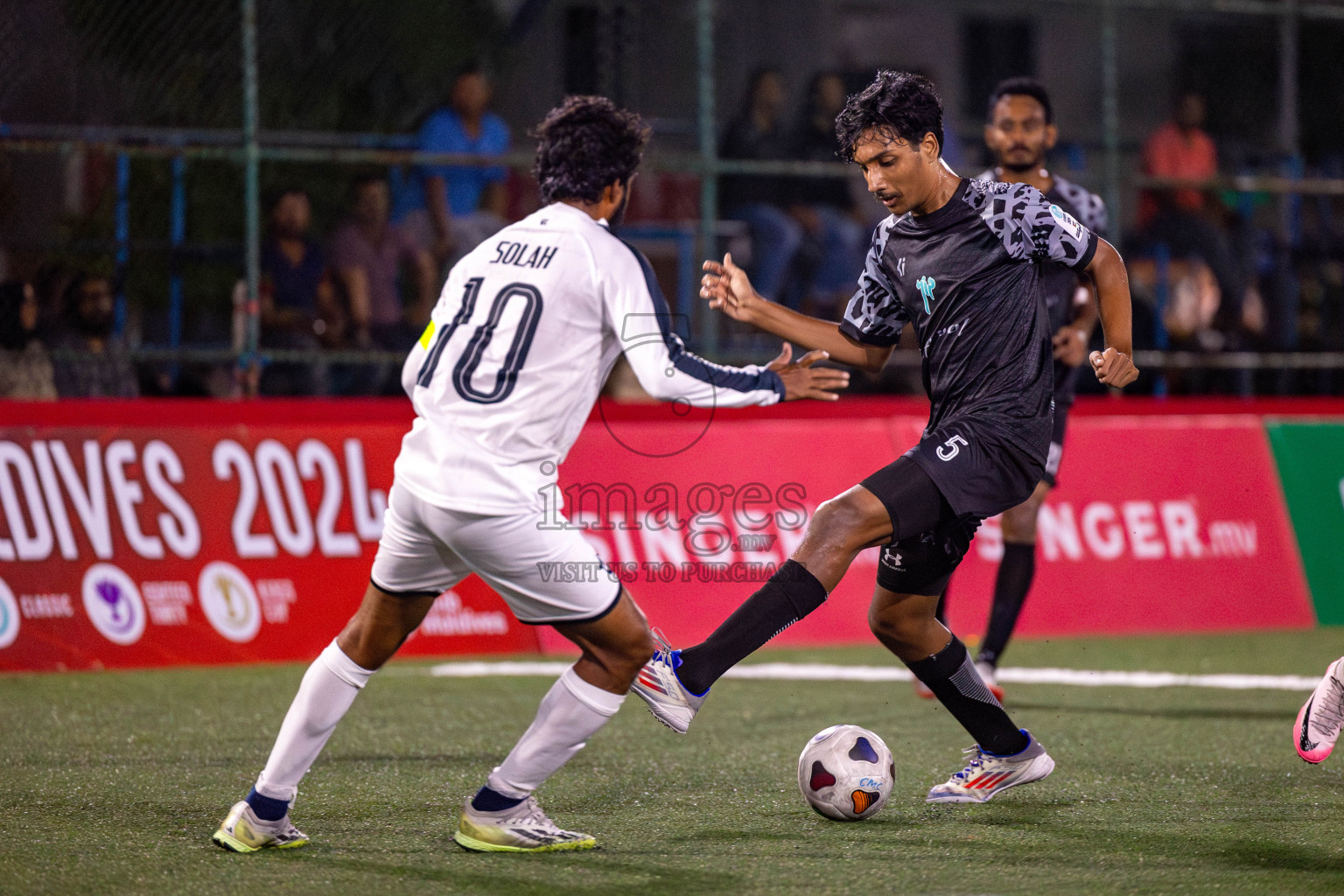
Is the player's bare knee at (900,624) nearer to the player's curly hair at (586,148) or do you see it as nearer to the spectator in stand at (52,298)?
the player's curly hair at (586,148)

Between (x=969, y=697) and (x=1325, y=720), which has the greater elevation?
(x=969, y=697)

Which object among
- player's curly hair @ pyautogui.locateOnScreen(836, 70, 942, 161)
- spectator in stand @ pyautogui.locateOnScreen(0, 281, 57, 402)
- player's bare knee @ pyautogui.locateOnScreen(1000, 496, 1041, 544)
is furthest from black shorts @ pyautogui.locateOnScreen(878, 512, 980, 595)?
spectator in stand @ pyautogui.locateOnScreen(0, 281, 57, 402)

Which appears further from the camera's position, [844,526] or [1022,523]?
[1022,523]

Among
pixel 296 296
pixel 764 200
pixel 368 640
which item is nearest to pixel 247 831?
pixel 368 640

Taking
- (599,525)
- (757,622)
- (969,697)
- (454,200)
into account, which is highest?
(454,200)

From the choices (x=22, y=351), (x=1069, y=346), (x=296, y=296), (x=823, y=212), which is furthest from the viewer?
(x=823, y=212)

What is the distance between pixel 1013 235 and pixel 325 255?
17.7 ft

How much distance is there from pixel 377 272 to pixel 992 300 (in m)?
5.39

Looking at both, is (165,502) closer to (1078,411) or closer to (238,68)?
(238,68)

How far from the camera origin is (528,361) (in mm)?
4078

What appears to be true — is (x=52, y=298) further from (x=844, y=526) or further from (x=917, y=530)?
(x=917, y=530)

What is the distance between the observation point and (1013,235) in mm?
4793

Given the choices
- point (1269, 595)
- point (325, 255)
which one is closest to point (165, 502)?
point (325, 255)

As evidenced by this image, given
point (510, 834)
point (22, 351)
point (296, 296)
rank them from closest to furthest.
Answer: point (510, 834) < point (22, 351) < point (296, 296)
